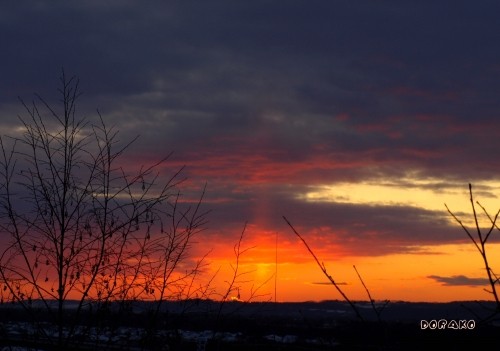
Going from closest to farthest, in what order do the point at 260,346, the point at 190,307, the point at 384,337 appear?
the point at 384,337 → the point at 190,307 → the point at 260,346

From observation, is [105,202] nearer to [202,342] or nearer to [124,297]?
[124,297]

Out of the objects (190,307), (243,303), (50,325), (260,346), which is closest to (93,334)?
(50,325)

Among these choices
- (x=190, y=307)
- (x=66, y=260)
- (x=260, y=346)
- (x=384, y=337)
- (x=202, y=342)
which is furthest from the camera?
(x=260, y=346)

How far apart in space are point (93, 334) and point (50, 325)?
1.56 feet

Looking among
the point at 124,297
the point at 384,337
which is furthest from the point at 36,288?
the point at 384,337

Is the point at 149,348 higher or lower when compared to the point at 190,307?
lower

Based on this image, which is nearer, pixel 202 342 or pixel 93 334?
pixel 93 334

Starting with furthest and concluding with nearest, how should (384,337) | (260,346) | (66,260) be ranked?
1. (260,346)
2. (66,260)
3. (384,337)

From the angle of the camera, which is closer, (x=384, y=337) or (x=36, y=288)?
(x=384, y=337)

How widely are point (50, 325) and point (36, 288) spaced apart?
43 centimetres

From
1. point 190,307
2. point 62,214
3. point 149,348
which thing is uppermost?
point 62,214

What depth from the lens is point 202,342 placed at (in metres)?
8.86

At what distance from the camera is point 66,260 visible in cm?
698

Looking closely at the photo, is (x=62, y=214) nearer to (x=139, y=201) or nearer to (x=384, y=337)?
(x=139, y=201)
